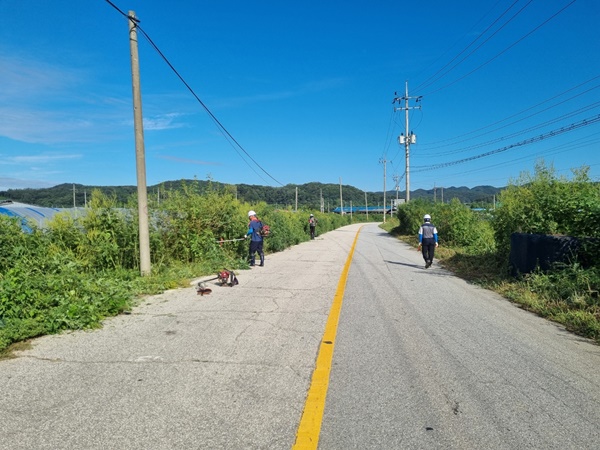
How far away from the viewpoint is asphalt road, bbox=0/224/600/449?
303 centimetres

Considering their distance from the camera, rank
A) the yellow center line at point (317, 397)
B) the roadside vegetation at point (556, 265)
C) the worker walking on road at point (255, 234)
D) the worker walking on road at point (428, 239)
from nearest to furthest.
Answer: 1. the yellow center line at point (317, 397)
2. the roadside vegetation at point (556, 265)
3. the worker walking on road at point (255, 234)
4. the worker walking on road at point (428, 239)

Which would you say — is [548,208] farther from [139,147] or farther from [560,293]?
Answer: [139,147]

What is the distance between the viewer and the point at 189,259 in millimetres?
12445

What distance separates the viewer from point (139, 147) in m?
9.83

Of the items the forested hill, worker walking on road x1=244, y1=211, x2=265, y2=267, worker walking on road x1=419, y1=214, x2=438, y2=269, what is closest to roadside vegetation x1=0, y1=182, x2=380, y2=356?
the forested hill

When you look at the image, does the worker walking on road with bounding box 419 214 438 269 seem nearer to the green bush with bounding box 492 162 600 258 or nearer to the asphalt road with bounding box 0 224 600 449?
the green bush with bounding box 492 162 600 258

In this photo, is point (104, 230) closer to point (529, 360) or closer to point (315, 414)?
point (315, 414)

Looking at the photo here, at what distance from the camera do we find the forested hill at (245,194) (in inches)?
491

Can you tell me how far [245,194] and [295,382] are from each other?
42.6m

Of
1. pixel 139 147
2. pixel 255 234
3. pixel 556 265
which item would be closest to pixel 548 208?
pixel 556 265

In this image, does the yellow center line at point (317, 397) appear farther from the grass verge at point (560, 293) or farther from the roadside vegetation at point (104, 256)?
the grass verge at point (560, 293)

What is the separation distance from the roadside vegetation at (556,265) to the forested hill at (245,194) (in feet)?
7.88

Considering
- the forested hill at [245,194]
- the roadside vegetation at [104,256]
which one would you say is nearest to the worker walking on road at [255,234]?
the roadside vegetation at [104,256]

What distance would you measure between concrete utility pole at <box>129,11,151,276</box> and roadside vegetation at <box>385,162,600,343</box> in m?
8.20
